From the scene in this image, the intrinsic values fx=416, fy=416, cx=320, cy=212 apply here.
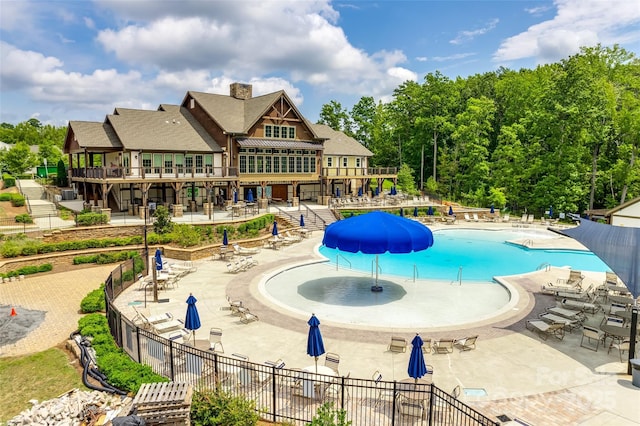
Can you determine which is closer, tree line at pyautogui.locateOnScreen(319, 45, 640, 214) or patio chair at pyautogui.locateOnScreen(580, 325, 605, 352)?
patio chair at pyautogui.locateOnScreen(580, 325, 605, 352)

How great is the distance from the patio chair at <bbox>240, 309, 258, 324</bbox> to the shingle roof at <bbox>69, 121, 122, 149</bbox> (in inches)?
983

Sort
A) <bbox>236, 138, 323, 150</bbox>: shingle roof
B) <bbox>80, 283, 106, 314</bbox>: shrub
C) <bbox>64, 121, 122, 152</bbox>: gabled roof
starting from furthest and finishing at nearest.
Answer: <bbox>236, 138, 323, 150</bbox>: shingle roof
<bbox>64, 121, 122, 152</bbox>: gabled roof
<bbox>80, 283, 106, 314</bbox>: shrub

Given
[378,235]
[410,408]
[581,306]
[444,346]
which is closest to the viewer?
[410,408]

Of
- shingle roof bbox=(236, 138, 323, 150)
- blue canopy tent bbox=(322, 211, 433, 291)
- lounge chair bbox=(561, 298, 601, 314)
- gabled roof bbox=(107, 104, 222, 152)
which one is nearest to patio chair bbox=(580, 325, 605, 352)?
lounge chair bbox=(561, 298, 601, 314)

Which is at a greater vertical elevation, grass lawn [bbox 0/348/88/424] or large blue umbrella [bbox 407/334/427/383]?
large blue umbrella [bbox 407/334/427/383]

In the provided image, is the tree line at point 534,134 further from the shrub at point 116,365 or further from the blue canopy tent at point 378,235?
the shrub at point 116,365

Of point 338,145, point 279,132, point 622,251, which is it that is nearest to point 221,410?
point 622,251

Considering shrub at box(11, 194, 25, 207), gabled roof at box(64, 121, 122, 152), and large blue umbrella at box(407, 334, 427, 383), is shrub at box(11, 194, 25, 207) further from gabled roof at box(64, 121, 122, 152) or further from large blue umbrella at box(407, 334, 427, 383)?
large blue umbrella at box(407, 334, 427, 383)

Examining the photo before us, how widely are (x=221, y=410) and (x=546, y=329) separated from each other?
→ 11032 millimetres

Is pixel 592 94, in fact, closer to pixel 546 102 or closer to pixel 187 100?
pixel 546 102

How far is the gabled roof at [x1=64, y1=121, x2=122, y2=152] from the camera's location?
3353 centimetres

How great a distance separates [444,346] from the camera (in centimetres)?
1277

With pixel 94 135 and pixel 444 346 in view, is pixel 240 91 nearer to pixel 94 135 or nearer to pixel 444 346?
pixel 94 135

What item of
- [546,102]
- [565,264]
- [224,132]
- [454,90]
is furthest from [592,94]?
[224,132]
